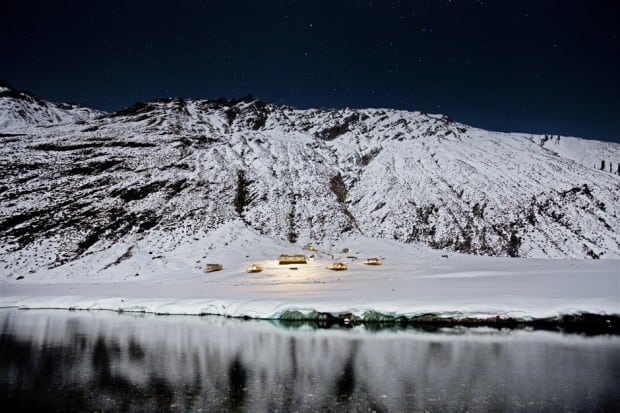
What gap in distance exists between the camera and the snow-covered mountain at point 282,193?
279 ft

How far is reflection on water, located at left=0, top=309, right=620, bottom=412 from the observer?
14.6 metres

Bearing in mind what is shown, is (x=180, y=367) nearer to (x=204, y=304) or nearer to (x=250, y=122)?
(x=204, y=304)

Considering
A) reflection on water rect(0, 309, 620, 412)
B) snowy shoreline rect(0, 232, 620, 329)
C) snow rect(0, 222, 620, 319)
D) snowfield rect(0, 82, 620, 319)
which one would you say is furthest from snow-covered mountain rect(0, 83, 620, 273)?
reflection on water rect(0, 309, 620, 412)

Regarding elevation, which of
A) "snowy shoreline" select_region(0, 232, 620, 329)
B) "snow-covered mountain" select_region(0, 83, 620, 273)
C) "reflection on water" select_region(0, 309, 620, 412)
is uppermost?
"snow-covered mountain" select_region(0, 83, 620, 273)

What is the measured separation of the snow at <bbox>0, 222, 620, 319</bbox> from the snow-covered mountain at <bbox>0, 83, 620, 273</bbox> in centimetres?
931

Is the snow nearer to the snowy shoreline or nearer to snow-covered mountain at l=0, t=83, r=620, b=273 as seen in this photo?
the snowy shoreline

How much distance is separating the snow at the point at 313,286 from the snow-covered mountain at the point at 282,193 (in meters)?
9.31

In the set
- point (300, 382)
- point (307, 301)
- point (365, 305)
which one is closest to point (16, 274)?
point (307, 301)

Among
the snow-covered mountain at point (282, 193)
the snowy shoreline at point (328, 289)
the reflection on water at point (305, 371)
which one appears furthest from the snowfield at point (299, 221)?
the reflection on water at point (305, 371)

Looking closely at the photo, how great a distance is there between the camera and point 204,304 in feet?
131

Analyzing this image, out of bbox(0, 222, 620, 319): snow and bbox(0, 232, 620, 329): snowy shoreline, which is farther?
bbox(0, 222, 620, 319): snow

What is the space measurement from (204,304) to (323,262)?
29965 mm

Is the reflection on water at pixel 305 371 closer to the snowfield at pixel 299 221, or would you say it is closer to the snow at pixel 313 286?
the snow at pixel 313 286

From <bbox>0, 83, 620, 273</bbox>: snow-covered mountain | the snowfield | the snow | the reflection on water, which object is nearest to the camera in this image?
the reflection on water
